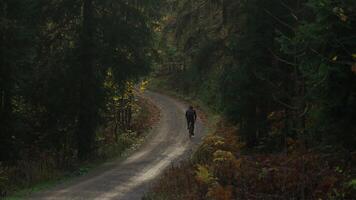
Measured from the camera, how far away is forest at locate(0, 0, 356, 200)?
11414mm

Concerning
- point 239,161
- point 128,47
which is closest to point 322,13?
point 239,161

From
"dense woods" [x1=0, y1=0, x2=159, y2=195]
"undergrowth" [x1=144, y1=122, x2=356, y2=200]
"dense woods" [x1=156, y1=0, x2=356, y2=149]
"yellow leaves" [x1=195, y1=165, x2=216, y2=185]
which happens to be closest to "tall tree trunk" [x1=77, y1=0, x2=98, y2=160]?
"dense woods" [x1=0, y1=0, x2=159, y2=195]

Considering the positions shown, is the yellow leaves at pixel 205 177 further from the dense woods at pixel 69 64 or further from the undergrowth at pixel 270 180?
the dense woods at pixel 69 64

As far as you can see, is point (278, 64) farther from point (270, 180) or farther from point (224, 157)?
point (270, 180)

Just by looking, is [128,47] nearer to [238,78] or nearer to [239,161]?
[238,78]

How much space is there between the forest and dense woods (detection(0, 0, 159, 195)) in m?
0.05

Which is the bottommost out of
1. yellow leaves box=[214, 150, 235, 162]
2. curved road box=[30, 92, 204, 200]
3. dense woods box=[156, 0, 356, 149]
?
curved road box=[30, 92, 204, 200]

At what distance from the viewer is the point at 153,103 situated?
2158 inches

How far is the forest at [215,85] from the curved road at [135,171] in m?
1.36

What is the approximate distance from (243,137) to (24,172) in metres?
8.16

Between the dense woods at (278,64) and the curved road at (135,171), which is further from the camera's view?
the curved road at (135,171)

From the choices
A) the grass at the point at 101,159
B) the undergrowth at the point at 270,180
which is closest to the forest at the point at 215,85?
the undergrowth at the point at 270,180

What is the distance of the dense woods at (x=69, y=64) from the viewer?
21609 millimetres

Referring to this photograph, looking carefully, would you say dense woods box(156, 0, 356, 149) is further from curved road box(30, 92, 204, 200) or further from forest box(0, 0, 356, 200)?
curved road box(30, 92, 204, 200)
